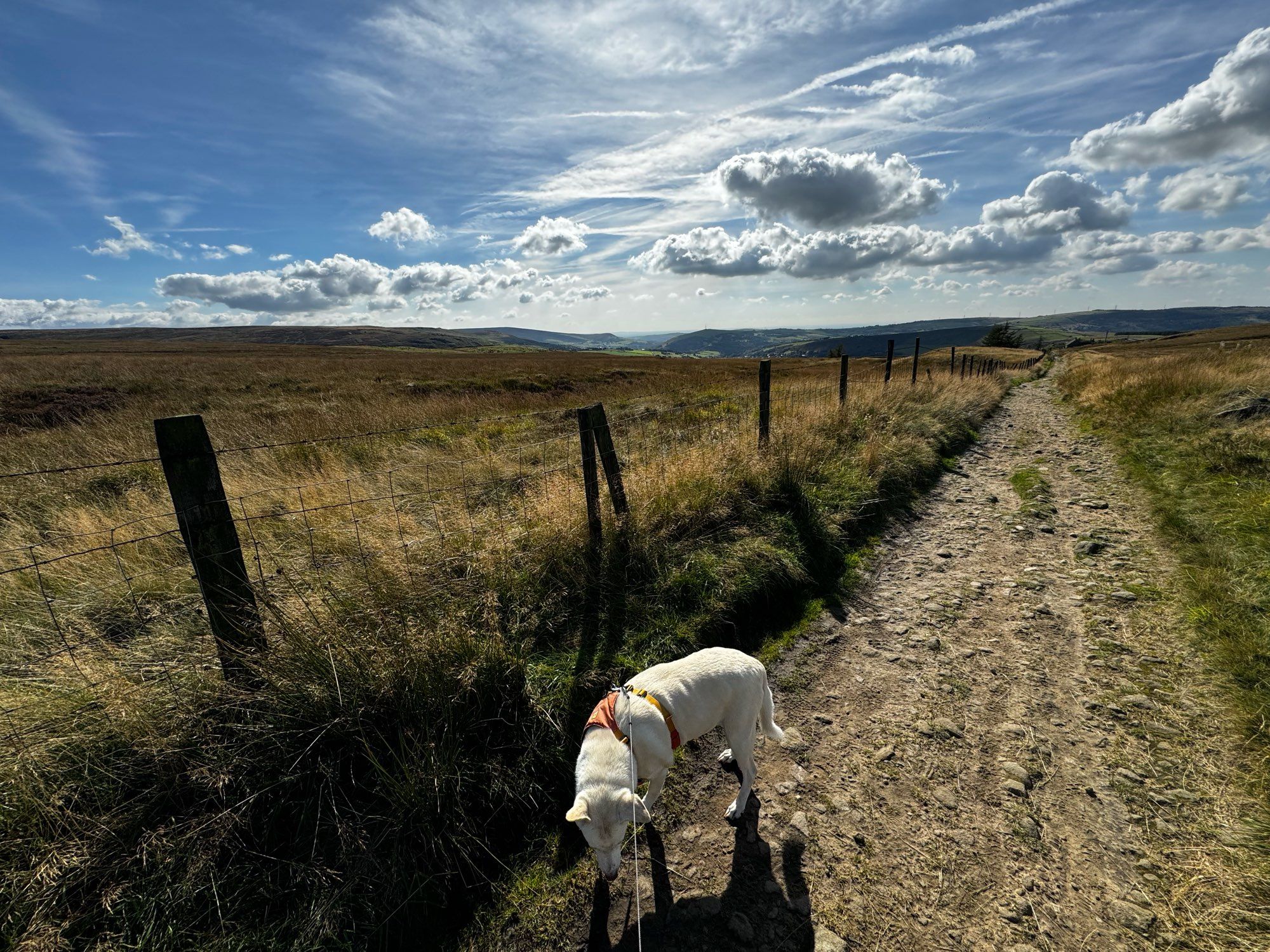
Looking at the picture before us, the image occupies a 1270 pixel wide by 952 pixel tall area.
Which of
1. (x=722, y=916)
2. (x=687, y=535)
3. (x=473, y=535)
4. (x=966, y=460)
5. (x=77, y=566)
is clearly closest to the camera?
(x=722, y=916)

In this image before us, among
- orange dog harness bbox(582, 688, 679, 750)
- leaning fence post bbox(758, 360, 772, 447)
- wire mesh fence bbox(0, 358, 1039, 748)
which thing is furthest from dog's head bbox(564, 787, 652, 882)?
leaning fence post bbox(758, 360, 772, 447)

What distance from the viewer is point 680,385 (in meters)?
26.3

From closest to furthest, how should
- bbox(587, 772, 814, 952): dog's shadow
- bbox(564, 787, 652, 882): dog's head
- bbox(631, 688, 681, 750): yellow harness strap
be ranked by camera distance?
bbox(564, 787, 652, 882): dog's head < bbox(587, 772, 814, 952): dog's shadow < bbox(631, 688, 681, 750): yellow harness strap

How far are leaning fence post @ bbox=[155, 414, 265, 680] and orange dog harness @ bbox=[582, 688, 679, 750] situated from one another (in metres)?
2.38

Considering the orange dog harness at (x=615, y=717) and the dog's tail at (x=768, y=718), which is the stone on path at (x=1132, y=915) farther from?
the orange dog harness at (x=615, y=717)

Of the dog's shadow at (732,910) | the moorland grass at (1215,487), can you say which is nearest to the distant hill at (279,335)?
the moorland grass at (1215,487)

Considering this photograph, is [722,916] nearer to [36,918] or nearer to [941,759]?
[941,759]

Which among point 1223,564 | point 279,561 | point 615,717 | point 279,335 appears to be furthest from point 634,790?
point 279,335

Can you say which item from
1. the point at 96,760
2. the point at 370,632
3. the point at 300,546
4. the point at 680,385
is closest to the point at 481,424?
the point at 300,546

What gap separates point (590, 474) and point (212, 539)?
10.6 feet

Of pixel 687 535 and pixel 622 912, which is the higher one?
pixel 687 535

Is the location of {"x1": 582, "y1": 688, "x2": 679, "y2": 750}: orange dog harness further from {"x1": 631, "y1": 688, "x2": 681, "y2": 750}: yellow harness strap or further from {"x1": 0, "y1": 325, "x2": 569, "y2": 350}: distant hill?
{"x1": 0, "y1": 325, "x2": 569, "y2": 350}: distant hill

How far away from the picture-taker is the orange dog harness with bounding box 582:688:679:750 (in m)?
3.03

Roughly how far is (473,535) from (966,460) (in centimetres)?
1192
